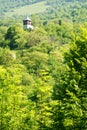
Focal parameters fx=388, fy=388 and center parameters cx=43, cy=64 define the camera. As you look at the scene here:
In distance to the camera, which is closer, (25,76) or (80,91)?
(80,91)

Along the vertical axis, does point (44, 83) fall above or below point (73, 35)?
below

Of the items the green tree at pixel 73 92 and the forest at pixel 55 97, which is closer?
the green tree at pixel 73 92

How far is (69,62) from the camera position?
84.4 feet

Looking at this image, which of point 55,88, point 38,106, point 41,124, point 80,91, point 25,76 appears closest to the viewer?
point 80,91

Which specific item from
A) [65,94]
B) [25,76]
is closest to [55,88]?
[65,94]

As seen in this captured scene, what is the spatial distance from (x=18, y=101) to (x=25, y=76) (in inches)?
3294

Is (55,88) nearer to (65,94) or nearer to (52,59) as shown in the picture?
(65,94)

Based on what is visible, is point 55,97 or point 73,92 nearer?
point 73,92

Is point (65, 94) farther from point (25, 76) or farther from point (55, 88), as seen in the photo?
point (25, 76)

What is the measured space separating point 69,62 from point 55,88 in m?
1.97

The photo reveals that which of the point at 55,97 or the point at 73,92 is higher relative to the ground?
the point at 73,92

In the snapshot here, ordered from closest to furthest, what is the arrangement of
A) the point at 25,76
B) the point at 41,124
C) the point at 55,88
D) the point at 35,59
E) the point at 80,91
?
the point at 80,91 → the point at 55,88 → the point at 41,124 → the point at 25,76 → the point at 35,59

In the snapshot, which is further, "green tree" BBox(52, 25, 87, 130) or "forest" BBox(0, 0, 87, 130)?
"forest" BBox(0, 0, 87, 130)

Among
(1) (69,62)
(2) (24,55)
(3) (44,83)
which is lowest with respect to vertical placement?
(2) (24,55)
